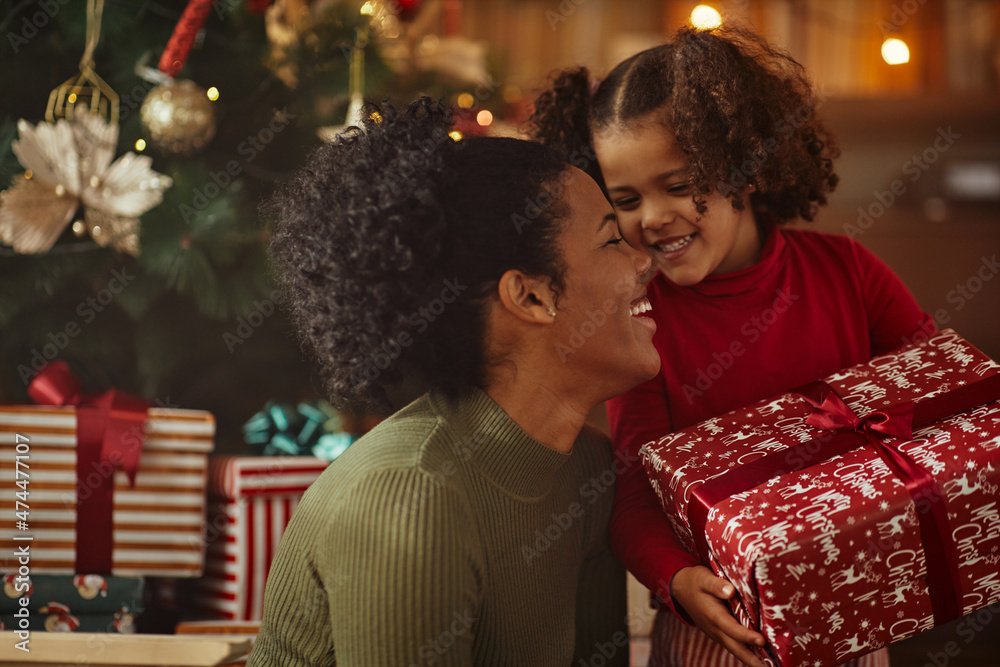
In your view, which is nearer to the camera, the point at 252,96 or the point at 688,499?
the point at 688,499

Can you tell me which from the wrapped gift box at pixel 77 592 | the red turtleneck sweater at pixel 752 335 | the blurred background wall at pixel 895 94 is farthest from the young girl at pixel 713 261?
the blurred background wall at pixel 895 94

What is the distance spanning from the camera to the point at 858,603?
804 millimetres

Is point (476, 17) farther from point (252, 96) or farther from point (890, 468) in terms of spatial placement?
point (890, 468)

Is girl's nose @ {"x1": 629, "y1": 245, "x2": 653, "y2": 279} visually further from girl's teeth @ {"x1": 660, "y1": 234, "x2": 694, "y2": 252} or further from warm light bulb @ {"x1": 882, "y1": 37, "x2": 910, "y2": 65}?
warm light bulb @ {"x1": 882, "y1": 37, "x2": 910, "y2": 65}

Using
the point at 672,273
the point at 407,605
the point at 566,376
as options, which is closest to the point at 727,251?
the point at 672,273

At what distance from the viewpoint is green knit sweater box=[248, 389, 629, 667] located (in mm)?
767

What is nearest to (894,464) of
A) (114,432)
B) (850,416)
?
(850,416)

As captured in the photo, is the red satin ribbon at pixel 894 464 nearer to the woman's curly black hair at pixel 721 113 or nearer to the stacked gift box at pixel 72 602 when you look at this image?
the woman's curly black hair at pixel 721 113

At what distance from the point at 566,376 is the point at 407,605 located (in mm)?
356

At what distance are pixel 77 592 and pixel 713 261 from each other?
1.23 metres

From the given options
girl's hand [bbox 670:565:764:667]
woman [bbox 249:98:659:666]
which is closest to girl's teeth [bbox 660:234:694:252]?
woman [bbox 249:98:659:666]

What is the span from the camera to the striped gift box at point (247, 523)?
141cm

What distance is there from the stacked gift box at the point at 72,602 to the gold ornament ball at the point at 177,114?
795 mm

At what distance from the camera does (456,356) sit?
0.93m
